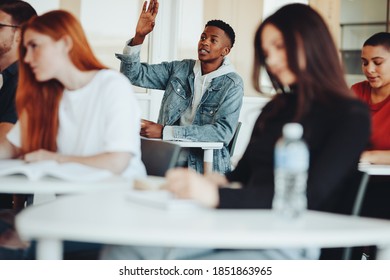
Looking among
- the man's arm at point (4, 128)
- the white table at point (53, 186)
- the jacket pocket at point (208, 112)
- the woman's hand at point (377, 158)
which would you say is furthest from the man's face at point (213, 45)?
the white table at point (53, 186)

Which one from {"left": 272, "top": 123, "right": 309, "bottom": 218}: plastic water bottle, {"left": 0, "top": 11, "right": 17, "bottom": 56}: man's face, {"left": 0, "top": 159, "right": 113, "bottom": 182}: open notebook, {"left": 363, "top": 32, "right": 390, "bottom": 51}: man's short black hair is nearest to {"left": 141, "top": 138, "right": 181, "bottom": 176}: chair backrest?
{"left": 0, "top": 159, "right": 113, "bottom": 182}: open notebook

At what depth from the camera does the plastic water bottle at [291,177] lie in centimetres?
128

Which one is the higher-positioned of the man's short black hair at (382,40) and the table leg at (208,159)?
the man's short black hair at (382,40)

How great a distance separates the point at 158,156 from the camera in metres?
2.23

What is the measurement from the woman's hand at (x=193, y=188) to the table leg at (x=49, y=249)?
29 centimetres

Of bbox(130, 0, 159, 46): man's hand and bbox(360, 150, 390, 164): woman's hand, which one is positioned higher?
bbox(130, 0, 159, 46): man's hand

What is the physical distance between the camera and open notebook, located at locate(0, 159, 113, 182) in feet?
5.70

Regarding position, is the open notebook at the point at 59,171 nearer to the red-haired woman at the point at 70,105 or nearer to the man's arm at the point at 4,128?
the red-haired woman at the point at 70,105

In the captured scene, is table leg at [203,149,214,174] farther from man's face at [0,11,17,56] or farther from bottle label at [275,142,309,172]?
bottle label at [275,142,309,172]

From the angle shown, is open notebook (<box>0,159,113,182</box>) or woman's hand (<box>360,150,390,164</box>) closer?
open notebook (<box>0,159,113,182</box>)

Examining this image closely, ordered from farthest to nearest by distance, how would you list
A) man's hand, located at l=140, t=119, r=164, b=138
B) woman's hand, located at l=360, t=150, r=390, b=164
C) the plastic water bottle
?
man's hand, located at l=140, t=119, r=164, b=138, woman's hand, located at l=360, t=150, r=390, b=164, the plastic water bottle

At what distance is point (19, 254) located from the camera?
1773mm
